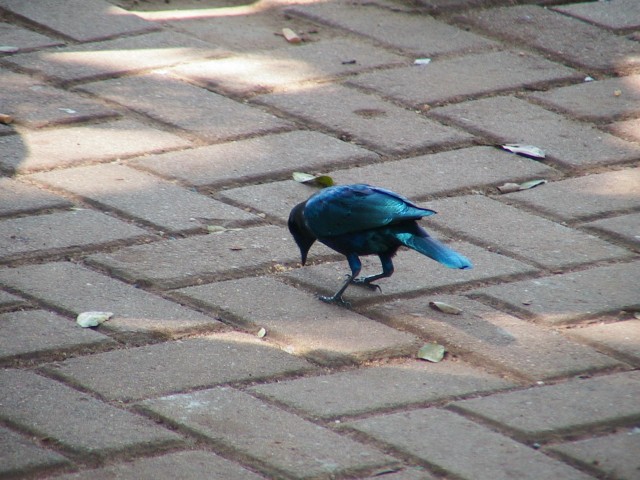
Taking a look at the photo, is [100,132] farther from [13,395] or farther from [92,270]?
[13,395]

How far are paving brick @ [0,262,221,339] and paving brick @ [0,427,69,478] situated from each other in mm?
764

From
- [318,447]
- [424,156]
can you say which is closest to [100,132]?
[424,156]

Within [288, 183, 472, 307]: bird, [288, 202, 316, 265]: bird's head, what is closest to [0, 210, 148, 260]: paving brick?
[288, 202, 316, 265]: bird's head

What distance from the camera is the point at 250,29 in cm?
710

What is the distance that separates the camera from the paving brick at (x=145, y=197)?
4.82 meters

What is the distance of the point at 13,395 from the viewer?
346cm

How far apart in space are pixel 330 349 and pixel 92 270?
3.42 ft

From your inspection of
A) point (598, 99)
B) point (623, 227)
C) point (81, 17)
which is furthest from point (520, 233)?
point (81, 17)

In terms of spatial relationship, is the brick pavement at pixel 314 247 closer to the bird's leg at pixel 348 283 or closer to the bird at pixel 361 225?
the bird's leg at pixel 348 283

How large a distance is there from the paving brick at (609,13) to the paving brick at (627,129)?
1.51 metres

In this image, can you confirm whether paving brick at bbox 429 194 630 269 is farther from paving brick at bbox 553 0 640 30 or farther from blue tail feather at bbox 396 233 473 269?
paving brick at bbox 553 0 640 30

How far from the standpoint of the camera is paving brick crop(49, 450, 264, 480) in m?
3.07

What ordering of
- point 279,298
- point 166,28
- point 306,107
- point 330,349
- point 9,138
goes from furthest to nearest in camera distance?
point 166,28 < point 306,107 < point 9,138 < point 279,298 < point 330,349

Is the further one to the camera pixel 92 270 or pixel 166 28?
pixel 166 28
